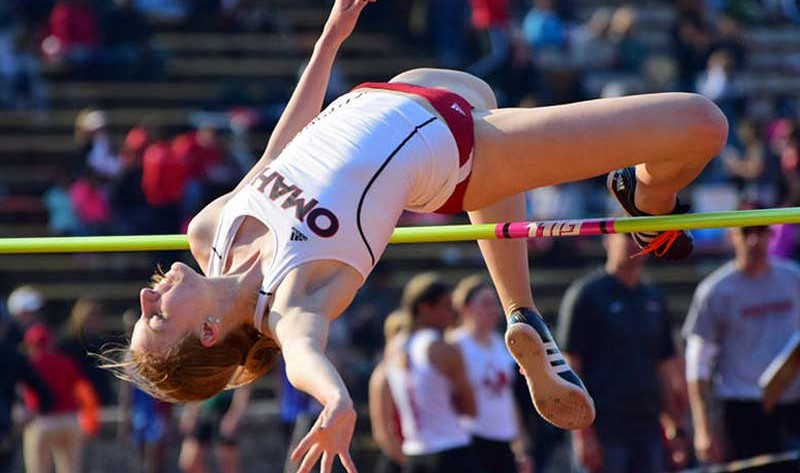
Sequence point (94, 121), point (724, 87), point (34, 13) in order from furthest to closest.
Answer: point (724, 87) → point (34, 13) → point (94, 121)

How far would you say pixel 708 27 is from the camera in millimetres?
17656

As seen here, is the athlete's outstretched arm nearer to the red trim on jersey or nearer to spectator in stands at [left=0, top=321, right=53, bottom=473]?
the red trim on jersey

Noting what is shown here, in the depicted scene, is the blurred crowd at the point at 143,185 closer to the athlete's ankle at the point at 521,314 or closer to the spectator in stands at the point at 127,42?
the spectator in stands at the point at 127,42

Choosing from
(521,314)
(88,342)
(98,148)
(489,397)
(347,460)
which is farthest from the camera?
(98,148)

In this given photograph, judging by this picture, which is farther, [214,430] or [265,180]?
[214,430]

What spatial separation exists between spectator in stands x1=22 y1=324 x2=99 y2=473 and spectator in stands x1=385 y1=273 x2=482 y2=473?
2714 millimetres

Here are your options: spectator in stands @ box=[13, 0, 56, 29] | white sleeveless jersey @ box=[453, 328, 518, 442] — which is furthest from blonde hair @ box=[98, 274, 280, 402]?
spectator in stands @ box=[13, 0, 56, 29]

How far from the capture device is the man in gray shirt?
842 cm

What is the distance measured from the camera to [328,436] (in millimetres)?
4496

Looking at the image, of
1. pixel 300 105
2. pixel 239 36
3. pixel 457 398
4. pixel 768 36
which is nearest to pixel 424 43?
pixel 239 36

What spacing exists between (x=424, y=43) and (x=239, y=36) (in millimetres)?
1851

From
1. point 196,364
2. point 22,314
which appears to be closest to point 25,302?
point 22,314

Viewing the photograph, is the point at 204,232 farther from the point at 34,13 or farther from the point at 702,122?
the point at 34,13

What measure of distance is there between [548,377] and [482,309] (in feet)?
9.92
